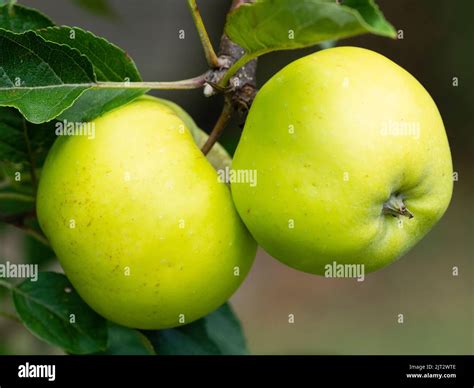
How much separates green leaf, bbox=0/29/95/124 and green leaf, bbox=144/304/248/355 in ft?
1.15

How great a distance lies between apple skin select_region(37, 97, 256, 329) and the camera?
69 centimetres

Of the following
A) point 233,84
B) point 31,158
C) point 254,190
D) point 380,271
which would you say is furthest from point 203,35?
point 380,271

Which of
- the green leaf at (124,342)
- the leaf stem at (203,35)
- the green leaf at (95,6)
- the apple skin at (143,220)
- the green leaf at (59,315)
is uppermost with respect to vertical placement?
the green leaf at (95,6)

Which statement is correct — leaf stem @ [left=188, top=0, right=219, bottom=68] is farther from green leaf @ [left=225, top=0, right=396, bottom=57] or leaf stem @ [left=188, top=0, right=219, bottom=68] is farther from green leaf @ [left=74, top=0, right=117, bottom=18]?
green leaf @ [left=74, top=0, right=117, bottom=18]

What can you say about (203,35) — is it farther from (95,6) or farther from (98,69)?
(95,6)

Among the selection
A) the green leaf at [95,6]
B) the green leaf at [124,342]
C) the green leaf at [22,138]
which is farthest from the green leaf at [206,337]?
the green leaf at [95,6]

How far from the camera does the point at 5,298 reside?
4.01 ft

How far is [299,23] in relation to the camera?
0.56 metres

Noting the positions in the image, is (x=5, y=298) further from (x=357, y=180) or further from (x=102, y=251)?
(x=357, y=180)

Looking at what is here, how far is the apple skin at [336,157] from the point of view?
0.63 m

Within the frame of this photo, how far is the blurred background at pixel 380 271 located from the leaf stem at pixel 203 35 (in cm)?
195

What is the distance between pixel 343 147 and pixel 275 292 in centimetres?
298

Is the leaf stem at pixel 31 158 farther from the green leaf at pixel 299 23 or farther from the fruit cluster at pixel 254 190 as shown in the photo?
the green leaf at pixel 299 23
